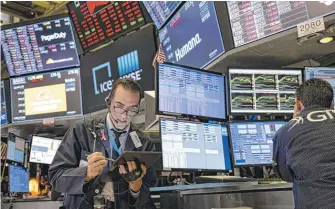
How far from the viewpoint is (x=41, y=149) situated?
522 centimetres

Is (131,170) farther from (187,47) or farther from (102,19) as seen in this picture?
(102,19)

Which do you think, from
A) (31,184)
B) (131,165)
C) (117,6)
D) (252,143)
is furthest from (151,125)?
(31,184)

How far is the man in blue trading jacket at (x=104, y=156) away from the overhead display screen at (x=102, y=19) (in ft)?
9.13

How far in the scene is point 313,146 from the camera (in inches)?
70.8

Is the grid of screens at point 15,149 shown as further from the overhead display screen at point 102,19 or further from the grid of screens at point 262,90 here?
the grid of screens at point 262,90

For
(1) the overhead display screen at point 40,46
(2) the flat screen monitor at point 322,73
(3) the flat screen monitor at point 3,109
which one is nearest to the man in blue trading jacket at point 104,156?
(2) the flat screen monitor at point 322,73

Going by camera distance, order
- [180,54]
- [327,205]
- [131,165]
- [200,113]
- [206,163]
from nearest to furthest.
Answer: [327,205] < [131,165] < [206,163] < [200,113] < [180,54]

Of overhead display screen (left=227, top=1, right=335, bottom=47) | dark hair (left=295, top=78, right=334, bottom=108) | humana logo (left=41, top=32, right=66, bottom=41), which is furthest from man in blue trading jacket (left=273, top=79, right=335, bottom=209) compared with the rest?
humana logo (left=41, top=32, right=66, bottom=41)

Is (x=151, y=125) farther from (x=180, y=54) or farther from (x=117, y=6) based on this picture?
(x=117, y=6)

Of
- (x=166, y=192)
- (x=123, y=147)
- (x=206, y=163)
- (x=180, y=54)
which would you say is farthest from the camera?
(x=180, y=54)

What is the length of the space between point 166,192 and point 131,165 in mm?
550

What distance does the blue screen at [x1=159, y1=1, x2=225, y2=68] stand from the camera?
3.34m

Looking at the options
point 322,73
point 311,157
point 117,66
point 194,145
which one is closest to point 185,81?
point 194,145

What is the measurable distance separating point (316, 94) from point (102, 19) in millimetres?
3586
